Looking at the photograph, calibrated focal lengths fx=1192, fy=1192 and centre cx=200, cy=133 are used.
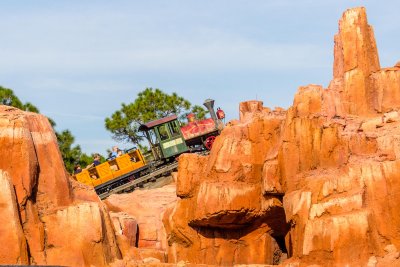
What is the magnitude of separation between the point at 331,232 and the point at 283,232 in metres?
8.87

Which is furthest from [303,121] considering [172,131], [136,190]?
[172,131]

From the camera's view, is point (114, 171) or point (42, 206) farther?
point (114, 171)

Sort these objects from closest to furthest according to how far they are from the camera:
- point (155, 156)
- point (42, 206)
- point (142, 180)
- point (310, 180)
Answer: point (42, 206)
point (310, 180)
point (142, 180)
point (155, 156)

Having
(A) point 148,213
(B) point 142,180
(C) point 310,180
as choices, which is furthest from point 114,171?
(C) point 310,180

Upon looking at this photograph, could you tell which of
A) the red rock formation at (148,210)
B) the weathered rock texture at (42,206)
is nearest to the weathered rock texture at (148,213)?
the red rock formation at (148,210)

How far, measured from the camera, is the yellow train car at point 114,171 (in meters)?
54.1

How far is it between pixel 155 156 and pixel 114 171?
235 cm

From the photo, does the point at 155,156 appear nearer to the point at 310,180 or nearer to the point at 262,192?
the point at 262,192

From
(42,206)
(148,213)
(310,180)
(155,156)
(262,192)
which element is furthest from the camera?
A: (155,156)

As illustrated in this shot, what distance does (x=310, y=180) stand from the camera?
3625 centimetres

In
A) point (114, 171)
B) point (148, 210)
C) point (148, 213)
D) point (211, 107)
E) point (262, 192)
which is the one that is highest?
point (211, 107)

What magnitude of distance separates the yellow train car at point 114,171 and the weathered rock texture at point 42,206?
56.7 ft

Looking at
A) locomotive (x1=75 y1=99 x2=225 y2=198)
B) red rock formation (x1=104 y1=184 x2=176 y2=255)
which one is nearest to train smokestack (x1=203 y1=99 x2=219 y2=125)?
locomotive (x1=75 y1=99 x2=225 y2=198)

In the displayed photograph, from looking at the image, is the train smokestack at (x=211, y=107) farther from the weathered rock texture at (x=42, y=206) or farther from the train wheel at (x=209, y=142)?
the weathered rock texture at (x=42, y=206)
